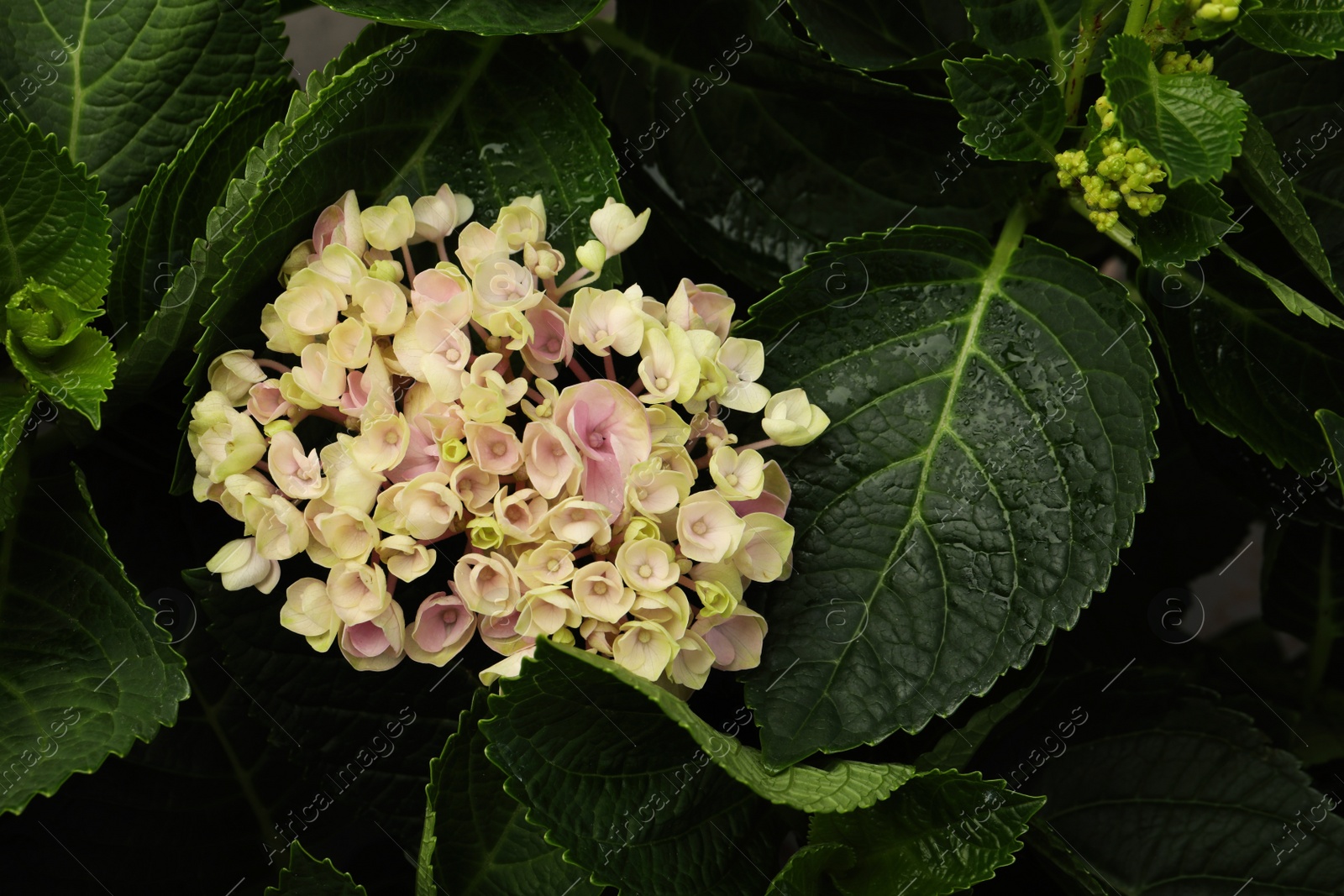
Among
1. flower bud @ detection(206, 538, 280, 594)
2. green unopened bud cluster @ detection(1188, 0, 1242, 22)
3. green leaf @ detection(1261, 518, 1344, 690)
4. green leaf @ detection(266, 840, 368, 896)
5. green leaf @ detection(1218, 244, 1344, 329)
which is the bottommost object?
green leaf @ detection(266, 840, 368, 896)

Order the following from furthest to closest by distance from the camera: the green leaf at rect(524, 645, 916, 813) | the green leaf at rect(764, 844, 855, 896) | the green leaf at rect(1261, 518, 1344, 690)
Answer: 1. the green leaf at rect(1261, 518, 1344, 690)
2. the green leaf at rect(764, 844, 855, 896)
3. the green leaf at rect(524, 645, 916, 813)

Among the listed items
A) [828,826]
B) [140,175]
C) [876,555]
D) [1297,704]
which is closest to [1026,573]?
[876,555]

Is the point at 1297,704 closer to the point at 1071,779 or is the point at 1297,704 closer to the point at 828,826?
the point at 1071,779

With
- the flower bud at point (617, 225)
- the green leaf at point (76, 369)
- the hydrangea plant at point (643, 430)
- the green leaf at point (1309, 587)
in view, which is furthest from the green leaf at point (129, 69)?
the green leaf at point (1309, 587)

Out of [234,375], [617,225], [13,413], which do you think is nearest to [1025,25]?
[617,225]

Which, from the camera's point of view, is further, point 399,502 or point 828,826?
point 828,826

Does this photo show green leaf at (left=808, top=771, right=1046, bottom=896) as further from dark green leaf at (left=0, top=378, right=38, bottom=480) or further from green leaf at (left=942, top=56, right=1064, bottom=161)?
dark green leaf at (left=0, top=378, right=38, bottom=480)

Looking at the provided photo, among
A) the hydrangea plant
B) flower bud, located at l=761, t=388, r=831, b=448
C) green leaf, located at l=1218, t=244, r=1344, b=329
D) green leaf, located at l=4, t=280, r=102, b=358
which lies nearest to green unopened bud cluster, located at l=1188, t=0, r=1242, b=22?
the hydrangea plant

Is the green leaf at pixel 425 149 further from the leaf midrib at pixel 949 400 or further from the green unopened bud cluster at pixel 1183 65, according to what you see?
the green unopened bud cluster at pixel 1183 65
